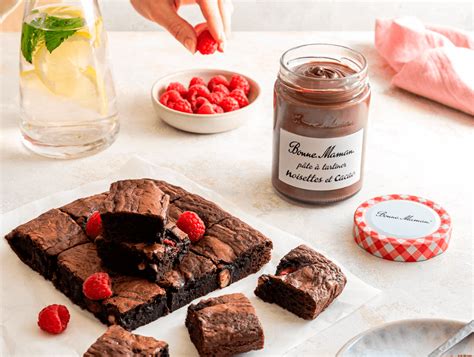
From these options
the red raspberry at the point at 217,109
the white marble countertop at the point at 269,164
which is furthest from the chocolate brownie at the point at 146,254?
the red raspberry at the point at 217,109

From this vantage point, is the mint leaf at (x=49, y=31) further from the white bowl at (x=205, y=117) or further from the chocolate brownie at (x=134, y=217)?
the chocolate brownie at (x=134, y=217)

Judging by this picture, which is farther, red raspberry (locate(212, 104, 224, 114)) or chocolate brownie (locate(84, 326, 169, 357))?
red raspberry (locate(212, 104, 224, 114))

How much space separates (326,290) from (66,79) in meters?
0.81

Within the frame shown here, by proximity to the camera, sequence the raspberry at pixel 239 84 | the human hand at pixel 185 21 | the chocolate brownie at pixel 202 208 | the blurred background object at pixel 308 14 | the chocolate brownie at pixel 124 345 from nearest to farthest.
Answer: the chocolate brownie at pixel 124 345 < the chocolate brownie at pixel 202 208 < the human hand at pixel 185 21 < the raspberry at pixel 239 84 < the blurred background object at pixel 308 14

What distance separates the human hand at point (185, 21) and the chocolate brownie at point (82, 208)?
0.42 metres

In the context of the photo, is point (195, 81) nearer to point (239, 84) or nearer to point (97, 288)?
point (239, 84)

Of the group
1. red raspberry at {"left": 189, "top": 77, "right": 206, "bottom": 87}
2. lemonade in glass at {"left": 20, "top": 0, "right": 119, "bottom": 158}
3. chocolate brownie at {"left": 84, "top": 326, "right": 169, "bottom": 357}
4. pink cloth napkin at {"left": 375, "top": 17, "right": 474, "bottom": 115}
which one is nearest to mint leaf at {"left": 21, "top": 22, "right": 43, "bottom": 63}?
lemonade in glass at {"left": 20, "top": 0, "right": 119, "bottom": 158}

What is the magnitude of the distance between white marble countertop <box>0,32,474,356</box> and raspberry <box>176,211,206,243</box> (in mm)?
229

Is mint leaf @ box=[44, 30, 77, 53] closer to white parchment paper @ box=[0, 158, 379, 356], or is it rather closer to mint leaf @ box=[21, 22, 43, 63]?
mint leaf @ box=[21, 22, 43, 63]

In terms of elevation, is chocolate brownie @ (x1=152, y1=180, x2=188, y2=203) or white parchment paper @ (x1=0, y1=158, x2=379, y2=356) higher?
chocolate brownie @ (x1=152, y1=180, x2=188, y2=203)

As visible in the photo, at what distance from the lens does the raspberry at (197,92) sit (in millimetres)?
2074

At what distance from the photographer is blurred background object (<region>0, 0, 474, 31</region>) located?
295 centimetres

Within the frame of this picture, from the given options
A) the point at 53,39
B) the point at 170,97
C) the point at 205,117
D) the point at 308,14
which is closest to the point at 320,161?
the point at 205,117

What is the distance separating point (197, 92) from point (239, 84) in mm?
121
